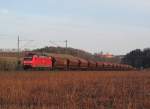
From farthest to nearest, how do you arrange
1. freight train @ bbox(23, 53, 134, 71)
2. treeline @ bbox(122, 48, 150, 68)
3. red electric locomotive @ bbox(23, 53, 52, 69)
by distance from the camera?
treeline @ bbox(122, 48, 150, 68)
freight train @ bbox(23, 53, 134, 71)
red electric locomotive @ bbox(23, 53, 52, 69)

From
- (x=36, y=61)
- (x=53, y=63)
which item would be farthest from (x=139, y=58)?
(x=36, y=61)

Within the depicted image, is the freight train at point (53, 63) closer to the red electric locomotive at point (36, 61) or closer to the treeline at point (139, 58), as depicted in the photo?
the red electric locomotive at point (36, 61)

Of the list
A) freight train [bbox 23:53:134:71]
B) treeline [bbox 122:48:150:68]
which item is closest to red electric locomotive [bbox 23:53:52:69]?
freight train [bbox 23:53:134:71]

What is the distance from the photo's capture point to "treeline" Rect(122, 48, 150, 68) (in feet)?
431

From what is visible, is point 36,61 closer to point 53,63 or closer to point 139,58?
point 53,63

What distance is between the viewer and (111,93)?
1862 centimetres

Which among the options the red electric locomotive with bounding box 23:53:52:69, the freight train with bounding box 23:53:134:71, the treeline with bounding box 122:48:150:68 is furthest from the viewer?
the treeline with bounding box 122:48:150:68

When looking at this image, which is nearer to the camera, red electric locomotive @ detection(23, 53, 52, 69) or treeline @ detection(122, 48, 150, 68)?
red electric locomotive @ detection(23, 53, 52, 69)

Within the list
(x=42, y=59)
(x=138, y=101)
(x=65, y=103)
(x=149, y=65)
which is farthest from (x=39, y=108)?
(x=149, y=65)

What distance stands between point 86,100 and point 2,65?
46102 mm

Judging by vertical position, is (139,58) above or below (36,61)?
above

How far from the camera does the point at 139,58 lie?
13700 cm

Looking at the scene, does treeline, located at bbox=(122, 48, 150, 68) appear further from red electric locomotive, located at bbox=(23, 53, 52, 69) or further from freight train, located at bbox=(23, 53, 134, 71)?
red electric locomotive, located at bbox=(23, 53, 52, 69)

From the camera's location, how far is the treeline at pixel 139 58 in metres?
131
